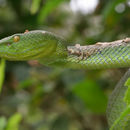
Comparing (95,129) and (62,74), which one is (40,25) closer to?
(62,74)

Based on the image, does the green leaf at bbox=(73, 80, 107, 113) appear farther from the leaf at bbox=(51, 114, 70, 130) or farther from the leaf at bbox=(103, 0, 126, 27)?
the leaf at bbox=(103, 0, 126, 27)

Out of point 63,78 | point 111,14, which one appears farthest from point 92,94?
point 111,14

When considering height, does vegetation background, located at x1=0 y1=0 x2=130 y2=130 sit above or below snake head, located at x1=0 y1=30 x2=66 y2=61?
above

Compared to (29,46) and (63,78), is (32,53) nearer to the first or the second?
(29,46)

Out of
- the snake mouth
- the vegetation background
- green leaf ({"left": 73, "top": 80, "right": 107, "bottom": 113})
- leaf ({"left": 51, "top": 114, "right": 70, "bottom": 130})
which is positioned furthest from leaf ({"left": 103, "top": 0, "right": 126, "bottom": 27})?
leaf ({"left": 51, "top": 114, "right": 70, "bottom": 130})

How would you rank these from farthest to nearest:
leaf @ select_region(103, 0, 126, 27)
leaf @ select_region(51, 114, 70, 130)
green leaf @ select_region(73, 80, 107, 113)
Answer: leaf @ select_region(51, 114, 70, 130), green leaf @ select_region(73, 80, 107, 113), leaf @ select_region(103, 0, 126, 27)

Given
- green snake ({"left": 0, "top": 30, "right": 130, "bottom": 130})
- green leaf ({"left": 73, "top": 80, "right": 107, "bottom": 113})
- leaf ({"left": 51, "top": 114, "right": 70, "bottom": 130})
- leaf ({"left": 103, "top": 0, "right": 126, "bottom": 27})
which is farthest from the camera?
leaf ({"left": 51, "top": 114, "right": 70, "bottom": 130})

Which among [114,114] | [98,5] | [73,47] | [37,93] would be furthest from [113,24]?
[114,114]
